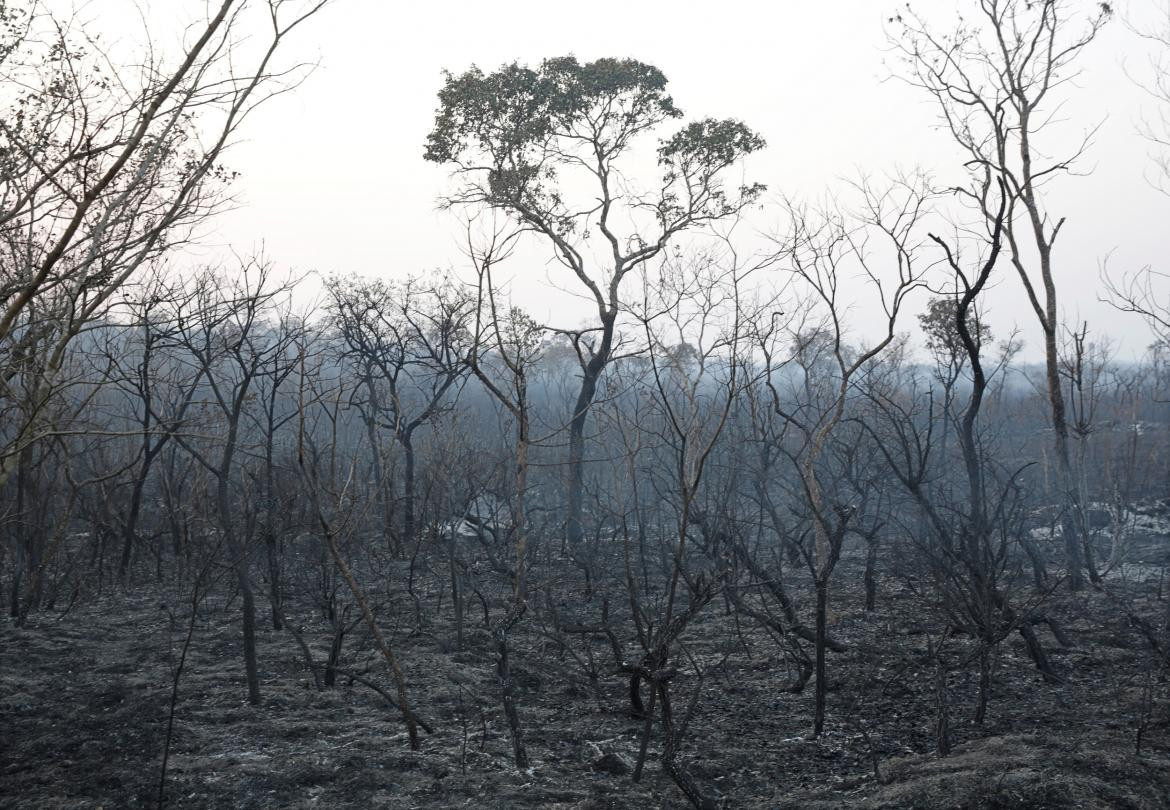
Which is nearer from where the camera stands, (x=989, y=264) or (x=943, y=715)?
(x=943, y=715)

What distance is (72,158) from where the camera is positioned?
3.88m

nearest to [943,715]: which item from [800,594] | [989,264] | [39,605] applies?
[989,264]

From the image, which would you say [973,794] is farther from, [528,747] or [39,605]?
[39,605]

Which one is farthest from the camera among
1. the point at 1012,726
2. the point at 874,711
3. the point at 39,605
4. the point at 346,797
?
the point at 39,605

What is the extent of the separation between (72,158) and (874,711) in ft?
22.4

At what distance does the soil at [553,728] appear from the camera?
17.0 feet

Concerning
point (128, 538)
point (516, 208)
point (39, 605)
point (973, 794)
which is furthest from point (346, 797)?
point (516, 208)

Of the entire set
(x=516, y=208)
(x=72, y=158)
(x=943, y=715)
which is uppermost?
(x=516, y=208)

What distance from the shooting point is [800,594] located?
39.8 feet

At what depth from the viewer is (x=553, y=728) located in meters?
6.76

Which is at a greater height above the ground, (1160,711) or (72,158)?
(72,158)

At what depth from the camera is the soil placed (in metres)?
5.18

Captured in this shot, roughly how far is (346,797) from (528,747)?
4.89 feet

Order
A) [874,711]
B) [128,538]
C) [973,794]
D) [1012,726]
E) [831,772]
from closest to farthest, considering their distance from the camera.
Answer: [973,794] < [831,772] < [1012,726] < [874,711] < [128,538]
